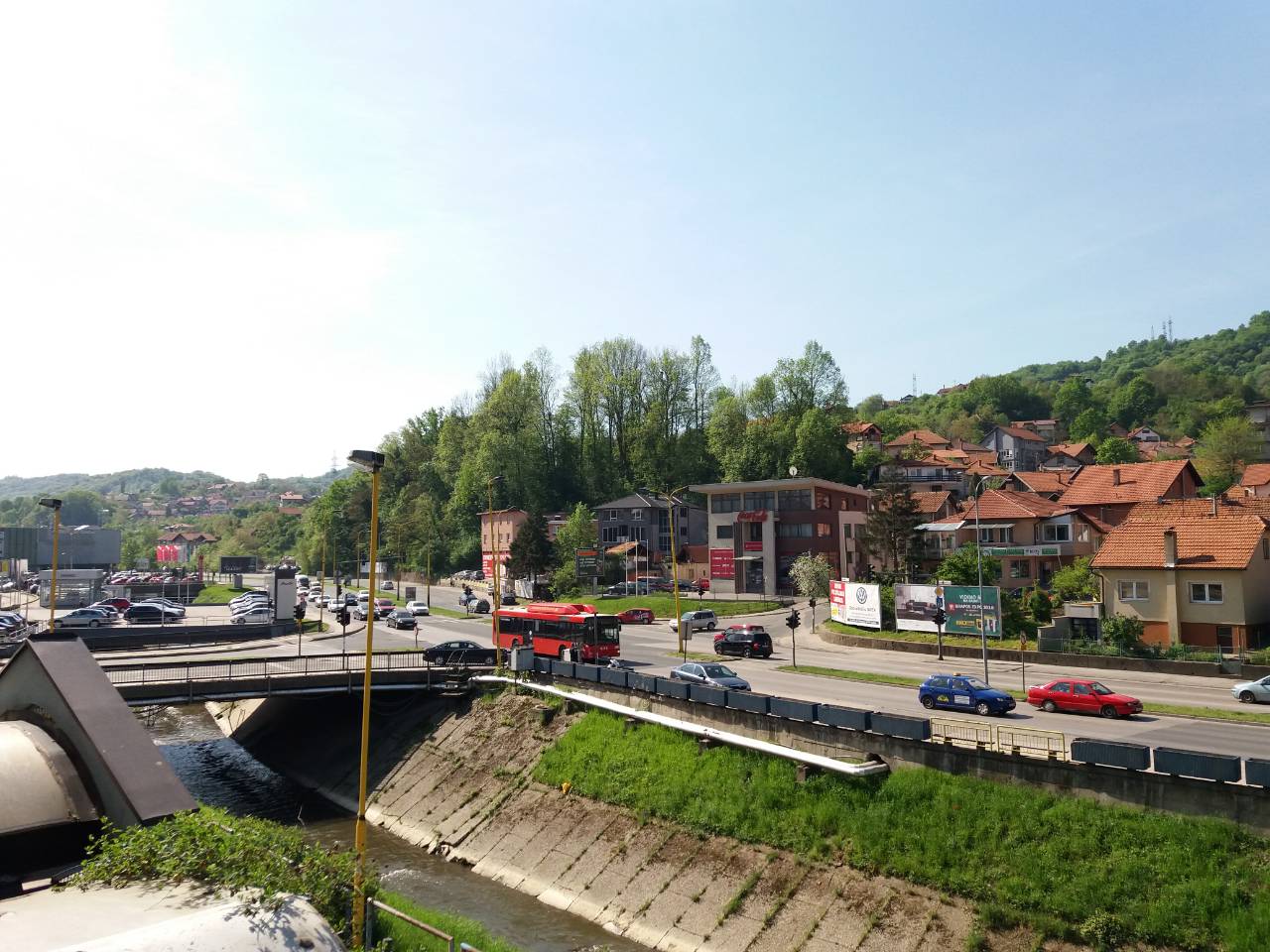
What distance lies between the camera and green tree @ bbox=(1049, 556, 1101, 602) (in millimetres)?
58219

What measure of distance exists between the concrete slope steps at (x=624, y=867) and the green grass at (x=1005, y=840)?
714 mm

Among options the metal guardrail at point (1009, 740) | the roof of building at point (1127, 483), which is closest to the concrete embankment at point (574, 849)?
the metal guardrail at point (1009, 740)

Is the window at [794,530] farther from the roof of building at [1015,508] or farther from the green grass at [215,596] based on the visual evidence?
the green grass at [215,596]

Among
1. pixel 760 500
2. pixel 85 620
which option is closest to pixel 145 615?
pixel 85 620

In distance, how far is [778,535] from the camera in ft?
269

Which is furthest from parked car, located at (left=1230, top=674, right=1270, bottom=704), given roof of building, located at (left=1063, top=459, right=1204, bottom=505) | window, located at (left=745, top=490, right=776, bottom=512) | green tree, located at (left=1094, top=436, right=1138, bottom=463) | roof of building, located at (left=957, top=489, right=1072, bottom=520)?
green tree, located at (left=1094, top=436, right=1138, bottom=463)

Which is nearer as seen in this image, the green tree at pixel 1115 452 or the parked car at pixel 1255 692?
the parked car at pixel 1255 692

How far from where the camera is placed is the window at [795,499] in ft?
264

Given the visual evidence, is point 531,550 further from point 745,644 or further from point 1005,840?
point 1005,840

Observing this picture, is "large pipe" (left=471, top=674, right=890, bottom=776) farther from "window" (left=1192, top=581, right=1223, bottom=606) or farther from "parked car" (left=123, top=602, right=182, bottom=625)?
"parked car" (left=123, top=602, right=182, bottom=625)

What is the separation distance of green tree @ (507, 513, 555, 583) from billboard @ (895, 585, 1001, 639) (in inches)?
1929

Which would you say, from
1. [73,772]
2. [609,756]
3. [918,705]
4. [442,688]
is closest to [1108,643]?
[918,705]

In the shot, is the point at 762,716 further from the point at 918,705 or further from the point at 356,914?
the point at 356,914

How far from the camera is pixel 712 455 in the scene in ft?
382
